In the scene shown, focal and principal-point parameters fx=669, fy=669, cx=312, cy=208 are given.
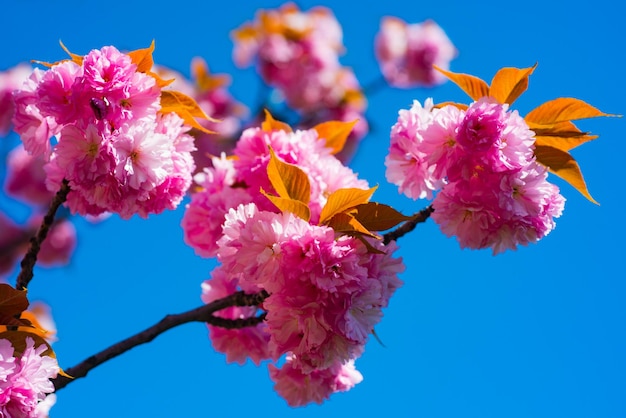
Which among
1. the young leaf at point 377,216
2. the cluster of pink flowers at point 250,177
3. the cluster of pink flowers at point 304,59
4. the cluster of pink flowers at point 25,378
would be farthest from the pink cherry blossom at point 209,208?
the cluster of pink flowers at point 304,59

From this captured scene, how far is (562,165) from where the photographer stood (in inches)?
58.0

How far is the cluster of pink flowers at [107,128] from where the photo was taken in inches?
52.6

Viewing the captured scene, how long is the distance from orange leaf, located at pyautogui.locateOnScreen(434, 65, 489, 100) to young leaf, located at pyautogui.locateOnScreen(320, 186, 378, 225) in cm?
37

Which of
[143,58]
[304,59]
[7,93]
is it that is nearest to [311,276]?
[143,58]

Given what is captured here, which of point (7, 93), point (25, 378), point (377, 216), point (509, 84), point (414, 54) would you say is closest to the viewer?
point (25, 378)

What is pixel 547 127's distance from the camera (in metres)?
1.45

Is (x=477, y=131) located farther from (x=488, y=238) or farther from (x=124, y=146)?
(x=124, y=146)

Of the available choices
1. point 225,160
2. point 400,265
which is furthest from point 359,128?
point 400,265

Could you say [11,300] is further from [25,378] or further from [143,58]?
[143,58]

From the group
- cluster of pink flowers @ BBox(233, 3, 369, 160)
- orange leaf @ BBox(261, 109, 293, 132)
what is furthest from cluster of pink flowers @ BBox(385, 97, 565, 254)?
cluster of pink flowers @ BBox(233, 3, 369, 160)

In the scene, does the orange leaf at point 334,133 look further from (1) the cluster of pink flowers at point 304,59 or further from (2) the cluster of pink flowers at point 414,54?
(2) the cluster of pink flowers at point 414,54

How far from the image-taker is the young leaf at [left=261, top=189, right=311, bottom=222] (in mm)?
1280

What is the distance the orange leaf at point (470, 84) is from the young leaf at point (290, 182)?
1.33ft

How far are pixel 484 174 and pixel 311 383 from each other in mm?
660
